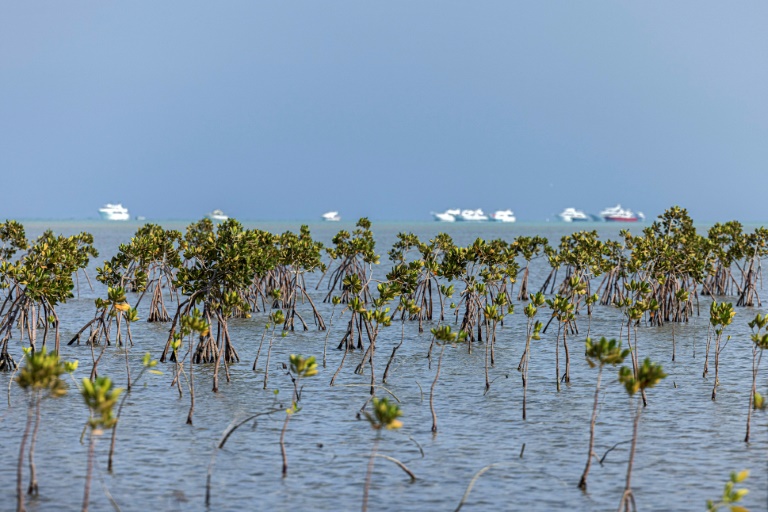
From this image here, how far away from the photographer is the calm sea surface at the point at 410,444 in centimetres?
1281

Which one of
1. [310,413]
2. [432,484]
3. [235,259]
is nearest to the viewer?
[432,484]

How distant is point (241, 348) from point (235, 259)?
6.25 metres

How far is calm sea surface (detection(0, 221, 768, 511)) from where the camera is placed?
12812 millimetres

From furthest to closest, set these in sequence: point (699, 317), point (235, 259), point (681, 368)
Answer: point (699, 317) < point (681, 368) < point (235, 259)

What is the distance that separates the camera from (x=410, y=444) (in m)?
15.5

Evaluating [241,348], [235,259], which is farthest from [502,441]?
[241,348]

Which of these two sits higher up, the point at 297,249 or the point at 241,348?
the point at 297,249

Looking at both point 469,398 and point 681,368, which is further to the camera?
point 681,368

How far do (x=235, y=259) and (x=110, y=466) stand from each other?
25.2ft

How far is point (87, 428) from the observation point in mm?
16578

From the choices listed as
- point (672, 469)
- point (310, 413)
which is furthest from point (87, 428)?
point (672, 469)

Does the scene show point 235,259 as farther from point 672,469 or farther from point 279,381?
point 672,469

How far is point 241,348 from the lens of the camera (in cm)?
2653

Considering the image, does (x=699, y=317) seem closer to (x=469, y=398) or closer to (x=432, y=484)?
(x=469, y=398)
